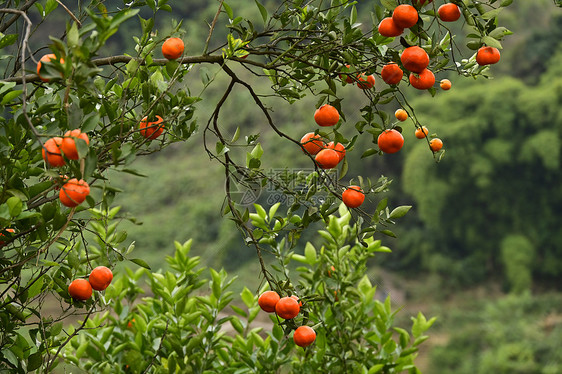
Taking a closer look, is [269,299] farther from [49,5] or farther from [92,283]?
[49,5]

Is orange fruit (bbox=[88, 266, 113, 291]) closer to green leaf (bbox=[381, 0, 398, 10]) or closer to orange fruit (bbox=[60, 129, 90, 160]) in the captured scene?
orange fruit (bbox=[60, 129, 90, 160])

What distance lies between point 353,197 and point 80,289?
0.38 meters

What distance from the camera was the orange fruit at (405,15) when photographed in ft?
2.28

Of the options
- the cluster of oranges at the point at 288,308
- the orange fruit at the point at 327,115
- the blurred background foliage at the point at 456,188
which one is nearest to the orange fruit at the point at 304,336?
the cluster of oranges at the point at 288,308

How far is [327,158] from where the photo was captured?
86 cm

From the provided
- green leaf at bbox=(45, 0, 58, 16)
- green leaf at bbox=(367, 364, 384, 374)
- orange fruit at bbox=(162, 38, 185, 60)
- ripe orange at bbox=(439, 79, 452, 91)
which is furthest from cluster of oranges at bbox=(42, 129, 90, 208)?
green leaf at bbox=(367, 364, 384, 374)

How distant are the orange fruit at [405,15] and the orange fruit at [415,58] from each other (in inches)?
1.3

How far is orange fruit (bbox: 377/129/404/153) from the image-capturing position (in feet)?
2.74

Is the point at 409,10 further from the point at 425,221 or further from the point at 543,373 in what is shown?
the point at 425,221

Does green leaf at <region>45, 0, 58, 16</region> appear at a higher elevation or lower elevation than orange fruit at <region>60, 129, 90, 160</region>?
higher

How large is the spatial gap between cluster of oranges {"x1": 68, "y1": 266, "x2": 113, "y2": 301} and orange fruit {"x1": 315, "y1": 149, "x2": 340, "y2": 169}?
1.04 ft

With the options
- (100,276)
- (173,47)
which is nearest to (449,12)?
(173,47)

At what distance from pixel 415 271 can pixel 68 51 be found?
949 centimetres

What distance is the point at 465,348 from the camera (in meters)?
7.81
